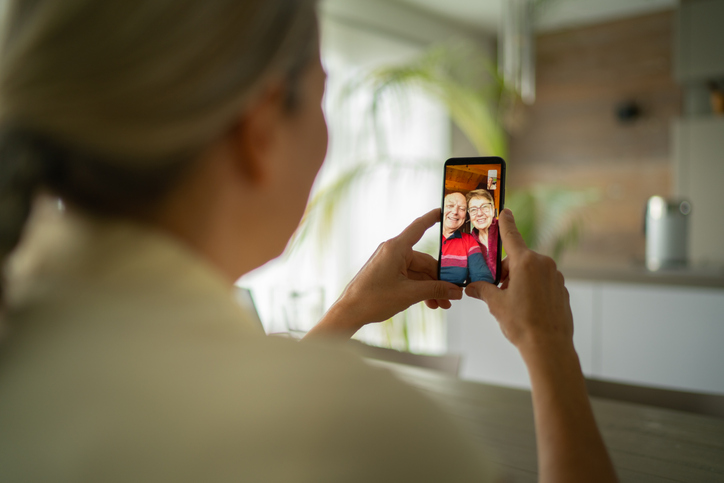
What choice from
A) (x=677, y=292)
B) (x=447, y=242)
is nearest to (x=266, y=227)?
(x=447, y=242)

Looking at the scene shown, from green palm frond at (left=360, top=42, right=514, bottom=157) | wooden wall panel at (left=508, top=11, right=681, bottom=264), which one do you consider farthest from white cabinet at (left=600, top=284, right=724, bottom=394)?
wooden wall panel at (left=508, top=11, right=681, bottom=264)

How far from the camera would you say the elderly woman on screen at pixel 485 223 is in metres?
0.91

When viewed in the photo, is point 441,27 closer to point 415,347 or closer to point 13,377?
point 415,347

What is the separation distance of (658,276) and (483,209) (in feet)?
5.49

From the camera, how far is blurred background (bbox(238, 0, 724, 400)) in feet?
7.62

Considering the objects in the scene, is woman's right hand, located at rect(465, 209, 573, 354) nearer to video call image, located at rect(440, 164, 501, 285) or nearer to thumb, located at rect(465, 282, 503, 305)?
thumb, located at rect(465, 282, 503, 305)

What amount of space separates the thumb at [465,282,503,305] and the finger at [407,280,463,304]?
5cm

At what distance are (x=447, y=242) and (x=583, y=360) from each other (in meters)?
1.74

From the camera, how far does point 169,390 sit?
0.36 m

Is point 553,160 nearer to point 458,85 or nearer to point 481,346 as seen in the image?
point 458,85

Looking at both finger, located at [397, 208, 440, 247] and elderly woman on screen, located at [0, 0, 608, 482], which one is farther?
finger, located at [397, 208, 440, 247]

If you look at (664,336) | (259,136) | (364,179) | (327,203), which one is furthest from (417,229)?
(364,179)

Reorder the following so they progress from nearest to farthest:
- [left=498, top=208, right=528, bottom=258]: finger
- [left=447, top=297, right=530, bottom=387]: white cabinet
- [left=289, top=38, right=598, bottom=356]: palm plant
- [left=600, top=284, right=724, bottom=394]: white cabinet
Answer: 1. [left=498, top=208, right=528, bottom=258]: finger
2. [left=600, top=284, right=724, bottom=394]: white cabinet
3. [left=447, top=297, right=530, bottom=387]: white cabinet
4. [left=289, top=38, right=598, bottom=356]: palm plant

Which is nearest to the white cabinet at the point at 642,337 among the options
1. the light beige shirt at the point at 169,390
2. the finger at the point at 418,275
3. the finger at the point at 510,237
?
the finger at the point at 418,275
